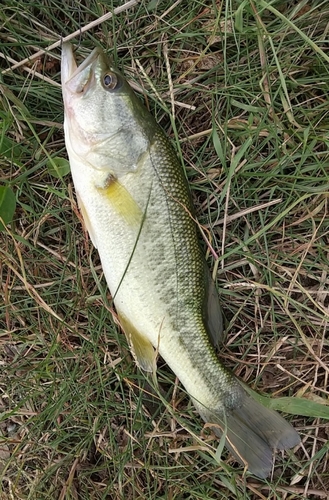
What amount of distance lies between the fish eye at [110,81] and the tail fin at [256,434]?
154cm

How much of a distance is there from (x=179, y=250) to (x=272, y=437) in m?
0.97

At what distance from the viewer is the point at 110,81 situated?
2.15 meters

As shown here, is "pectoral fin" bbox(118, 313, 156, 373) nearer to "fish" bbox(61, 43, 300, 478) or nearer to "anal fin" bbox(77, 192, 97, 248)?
"fish" bbox(61, 43, 300, 478)

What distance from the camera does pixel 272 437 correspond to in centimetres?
225

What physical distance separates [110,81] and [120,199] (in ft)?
1.73

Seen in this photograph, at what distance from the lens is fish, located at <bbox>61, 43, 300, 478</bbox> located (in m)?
2.15

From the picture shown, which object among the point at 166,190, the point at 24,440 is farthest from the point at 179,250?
the point at 24,440

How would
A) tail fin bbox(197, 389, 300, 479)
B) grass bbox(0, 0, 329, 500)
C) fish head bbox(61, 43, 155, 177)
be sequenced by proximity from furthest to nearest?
1. grass bbox(0, 0, 329, 500)
2. tail fin bbox(197, 389, 300, 479)
3. fish head bbox(61, 43, 155, 177)

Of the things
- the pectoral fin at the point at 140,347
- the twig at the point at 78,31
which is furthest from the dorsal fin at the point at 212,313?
the twig at the point at 78,31

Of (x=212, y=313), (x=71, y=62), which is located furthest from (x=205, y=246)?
(x=71, y=62)

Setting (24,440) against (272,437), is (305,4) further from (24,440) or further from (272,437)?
(24,440)

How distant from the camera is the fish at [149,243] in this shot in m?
2.15

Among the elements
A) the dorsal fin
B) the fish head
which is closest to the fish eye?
the fish head

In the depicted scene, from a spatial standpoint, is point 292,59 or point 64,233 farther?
point 64,233
